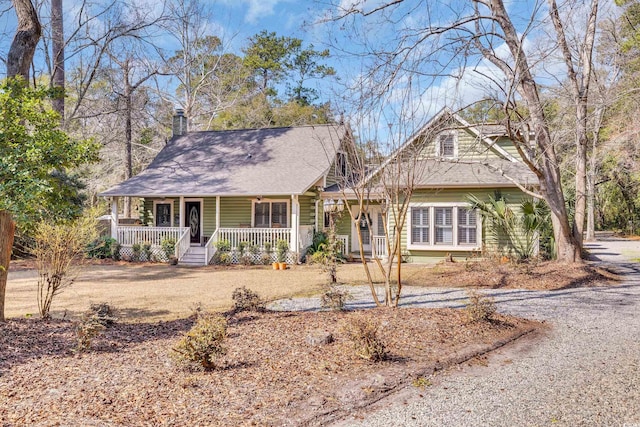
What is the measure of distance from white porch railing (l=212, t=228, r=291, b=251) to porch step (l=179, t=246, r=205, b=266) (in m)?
0.82

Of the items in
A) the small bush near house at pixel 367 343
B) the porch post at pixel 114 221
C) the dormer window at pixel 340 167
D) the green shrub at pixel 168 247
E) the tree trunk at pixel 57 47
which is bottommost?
the small bush near house at pixel 367 343

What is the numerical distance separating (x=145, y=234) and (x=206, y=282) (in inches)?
281

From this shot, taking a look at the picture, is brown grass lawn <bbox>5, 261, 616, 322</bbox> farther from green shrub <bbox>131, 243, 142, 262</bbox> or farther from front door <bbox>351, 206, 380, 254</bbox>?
front door <bbox>351, 206, 380, 254</bbox>

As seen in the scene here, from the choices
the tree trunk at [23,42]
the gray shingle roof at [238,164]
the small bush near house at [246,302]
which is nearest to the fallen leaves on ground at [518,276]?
the small bush near house at [246,302]

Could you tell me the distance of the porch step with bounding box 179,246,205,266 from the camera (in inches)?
675

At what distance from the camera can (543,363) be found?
16.9 ft

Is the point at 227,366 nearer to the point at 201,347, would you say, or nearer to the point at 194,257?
the point at 201,347

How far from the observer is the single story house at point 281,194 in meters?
16.0

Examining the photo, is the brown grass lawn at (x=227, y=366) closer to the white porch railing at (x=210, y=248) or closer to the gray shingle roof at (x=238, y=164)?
the white porch railing at (x=210, y=248)

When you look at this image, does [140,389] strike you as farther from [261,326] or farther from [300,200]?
[300,200]

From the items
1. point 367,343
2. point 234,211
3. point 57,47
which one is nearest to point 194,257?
point 234,211

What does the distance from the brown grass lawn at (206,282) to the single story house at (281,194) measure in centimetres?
182

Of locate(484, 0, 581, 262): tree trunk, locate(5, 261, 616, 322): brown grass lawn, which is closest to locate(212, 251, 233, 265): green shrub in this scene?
locate(5, 261, 616, 322): brown grass lawn

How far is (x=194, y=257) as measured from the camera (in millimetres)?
17328
